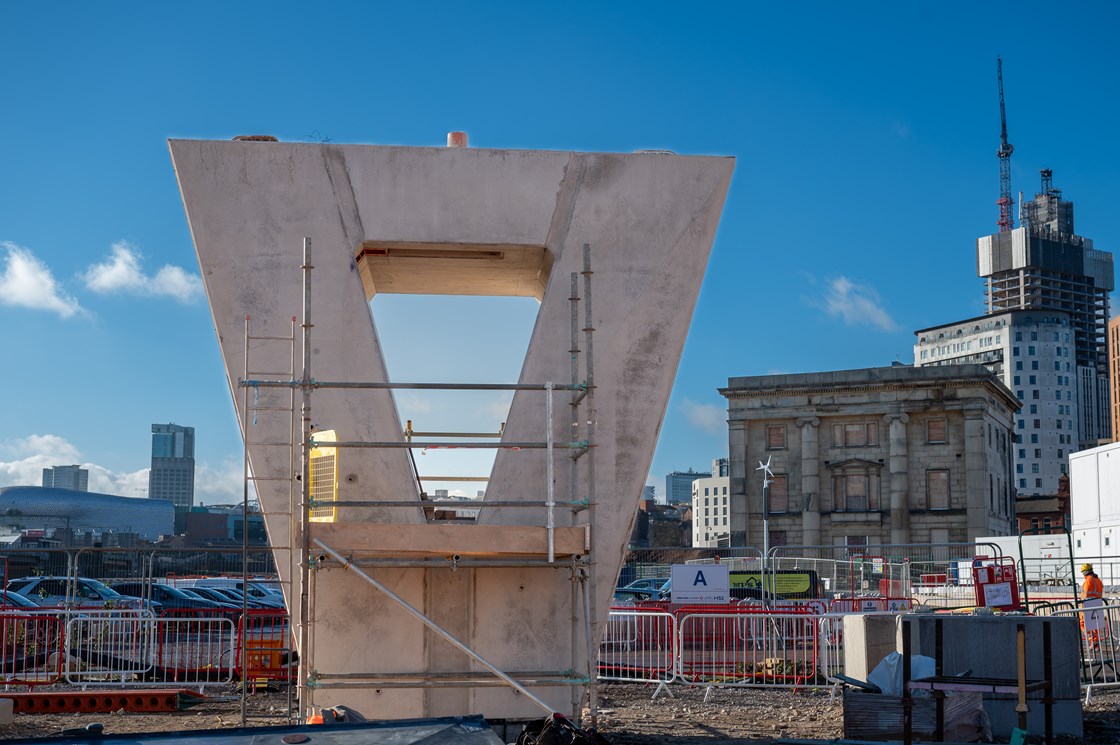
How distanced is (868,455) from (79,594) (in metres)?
62.5

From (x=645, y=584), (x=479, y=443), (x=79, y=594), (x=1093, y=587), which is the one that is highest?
(x=479, y=443)

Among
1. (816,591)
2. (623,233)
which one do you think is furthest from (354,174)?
(816,591)

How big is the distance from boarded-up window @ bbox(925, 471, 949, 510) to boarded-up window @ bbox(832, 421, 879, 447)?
4174 mm

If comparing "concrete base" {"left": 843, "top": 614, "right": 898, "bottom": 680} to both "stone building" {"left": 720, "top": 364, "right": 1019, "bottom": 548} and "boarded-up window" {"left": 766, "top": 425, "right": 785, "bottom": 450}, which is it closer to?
"stone building" {"left": 720, "top": 364, "right": 1019, "bottom": 548}

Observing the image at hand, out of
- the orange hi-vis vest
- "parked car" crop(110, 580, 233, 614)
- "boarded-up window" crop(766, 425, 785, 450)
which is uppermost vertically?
"boarded-up window" crop(766, 425, 785, 450)

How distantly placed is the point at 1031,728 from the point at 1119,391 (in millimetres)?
177946

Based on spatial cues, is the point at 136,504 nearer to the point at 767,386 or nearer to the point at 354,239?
the point at 767,386

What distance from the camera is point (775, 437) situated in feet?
272

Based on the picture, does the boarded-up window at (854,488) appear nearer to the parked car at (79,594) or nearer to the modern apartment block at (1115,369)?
the parked car at (79,594)

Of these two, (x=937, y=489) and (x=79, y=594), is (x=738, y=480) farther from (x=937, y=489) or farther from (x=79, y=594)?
(x=79, y=594)

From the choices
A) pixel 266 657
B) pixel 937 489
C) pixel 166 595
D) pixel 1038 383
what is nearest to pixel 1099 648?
pixel 266 657

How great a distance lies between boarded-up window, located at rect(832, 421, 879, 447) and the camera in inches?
3189

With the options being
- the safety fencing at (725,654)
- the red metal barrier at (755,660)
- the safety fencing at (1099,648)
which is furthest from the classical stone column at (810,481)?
the safety fencing at (1099,648)

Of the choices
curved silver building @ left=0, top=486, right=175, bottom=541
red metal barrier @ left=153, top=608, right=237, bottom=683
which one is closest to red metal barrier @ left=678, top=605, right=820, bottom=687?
red metal barrier @ left=153, top=608, right=237, bottom=683
